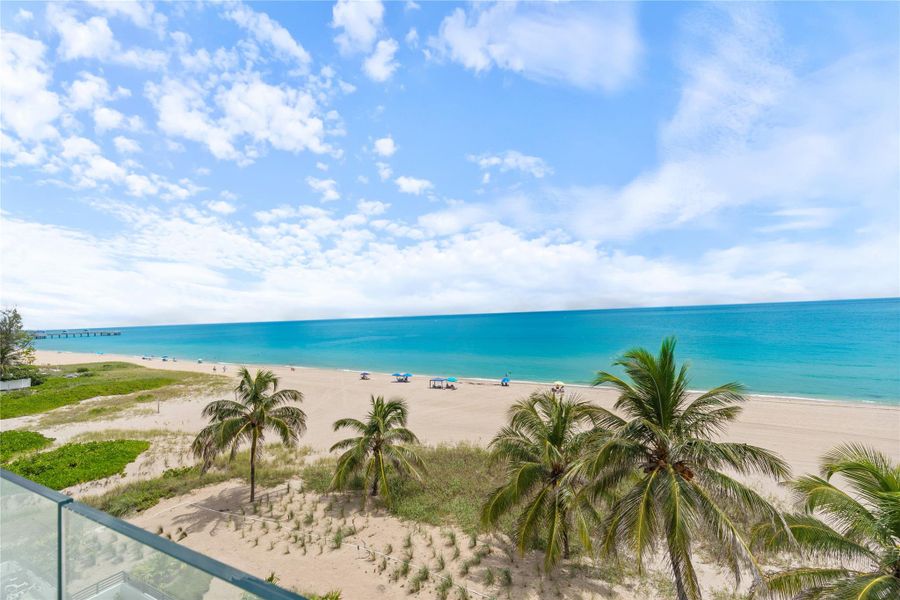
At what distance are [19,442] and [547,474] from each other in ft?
114

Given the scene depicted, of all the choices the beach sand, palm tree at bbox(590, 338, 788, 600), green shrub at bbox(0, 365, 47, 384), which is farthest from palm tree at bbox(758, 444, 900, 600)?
green shrub at bbox(0, 365, 47, 384)

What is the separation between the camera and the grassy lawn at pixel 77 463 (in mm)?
Answer: 20344

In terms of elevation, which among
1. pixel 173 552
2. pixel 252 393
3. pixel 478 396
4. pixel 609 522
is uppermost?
pixel 173 552

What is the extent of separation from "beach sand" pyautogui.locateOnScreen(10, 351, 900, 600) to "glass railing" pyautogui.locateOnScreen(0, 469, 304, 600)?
9.79m

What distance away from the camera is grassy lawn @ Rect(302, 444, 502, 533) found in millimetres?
16125

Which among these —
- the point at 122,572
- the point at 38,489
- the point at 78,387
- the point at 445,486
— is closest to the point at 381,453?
the point at 445,486

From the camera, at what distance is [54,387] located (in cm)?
4534

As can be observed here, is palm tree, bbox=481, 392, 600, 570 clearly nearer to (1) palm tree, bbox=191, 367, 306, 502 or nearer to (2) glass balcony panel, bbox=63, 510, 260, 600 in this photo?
(2) glass balcony panel, bbox=63, 510, 260, 600

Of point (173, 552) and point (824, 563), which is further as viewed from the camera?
point (824, 563)

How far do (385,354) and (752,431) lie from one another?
78898 mm

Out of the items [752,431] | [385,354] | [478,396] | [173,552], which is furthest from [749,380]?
[385,354]

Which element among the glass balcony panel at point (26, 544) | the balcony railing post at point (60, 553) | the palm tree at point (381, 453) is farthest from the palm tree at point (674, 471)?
the palm tree at point (381, 453)

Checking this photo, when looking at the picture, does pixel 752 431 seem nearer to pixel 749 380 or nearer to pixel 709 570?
pixel 709 570

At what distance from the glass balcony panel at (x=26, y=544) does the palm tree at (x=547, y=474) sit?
9.63 metres
